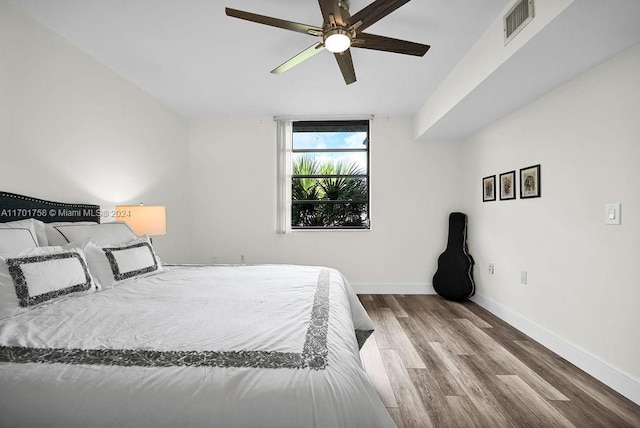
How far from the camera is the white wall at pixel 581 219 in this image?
2.01 meters

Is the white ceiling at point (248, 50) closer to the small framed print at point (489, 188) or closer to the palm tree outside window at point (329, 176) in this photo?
the palm tree outside window at point (329, 176)

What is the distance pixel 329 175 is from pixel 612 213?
3.32 metres

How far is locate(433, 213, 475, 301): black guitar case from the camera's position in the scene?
4129mm

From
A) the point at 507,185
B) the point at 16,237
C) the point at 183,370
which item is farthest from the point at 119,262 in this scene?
the point at 507,185

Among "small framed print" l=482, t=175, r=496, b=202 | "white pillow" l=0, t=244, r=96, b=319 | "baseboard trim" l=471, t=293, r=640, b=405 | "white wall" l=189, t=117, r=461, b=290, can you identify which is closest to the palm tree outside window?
"white wall" l=189, t=117, r=461, b=290

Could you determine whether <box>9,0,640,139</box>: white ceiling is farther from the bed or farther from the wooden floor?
the wooden floor

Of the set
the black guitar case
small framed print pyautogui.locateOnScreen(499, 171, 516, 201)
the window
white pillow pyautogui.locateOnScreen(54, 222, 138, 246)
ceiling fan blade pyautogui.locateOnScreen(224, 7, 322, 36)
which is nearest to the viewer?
ceiling fan blade pyautogui.locateOnScreen(224, 7, 322, 36)

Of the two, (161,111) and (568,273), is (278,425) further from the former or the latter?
(161,111)

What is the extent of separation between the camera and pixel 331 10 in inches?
71.7

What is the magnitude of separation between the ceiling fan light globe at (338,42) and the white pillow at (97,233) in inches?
82.2

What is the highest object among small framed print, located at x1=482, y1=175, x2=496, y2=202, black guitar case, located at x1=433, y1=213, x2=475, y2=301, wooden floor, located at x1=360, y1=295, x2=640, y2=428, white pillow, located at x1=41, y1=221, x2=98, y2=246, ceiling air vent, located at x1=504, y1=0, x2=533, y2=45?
ceiling air vent, located at x1=504, y1=0, x2=533, y2=45

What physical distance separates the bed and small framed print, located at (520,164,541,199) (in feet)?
7.29

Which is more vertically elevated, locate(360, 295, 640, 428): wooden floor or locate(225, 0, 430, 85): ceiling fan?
locate(225, 0, 430, 85): ceiling fan

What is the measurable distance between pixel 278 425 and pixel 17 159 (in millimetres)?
2670
